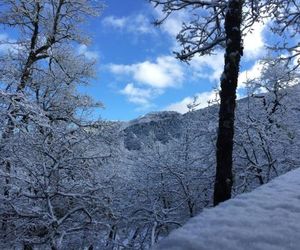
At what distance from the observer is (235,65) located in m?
7.51

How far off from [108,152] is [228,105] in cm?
778

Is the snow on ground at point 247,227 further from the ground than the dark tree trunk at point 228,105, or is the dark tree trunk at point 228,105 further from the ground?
the dark tree trunk at point 228,105

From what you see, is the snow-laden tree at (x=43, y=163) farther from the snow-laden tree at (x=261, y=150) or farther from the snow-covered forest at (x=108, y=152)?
the snow-laden tree at (x=261, y=150)

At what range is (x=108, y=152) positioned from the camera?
1457cm

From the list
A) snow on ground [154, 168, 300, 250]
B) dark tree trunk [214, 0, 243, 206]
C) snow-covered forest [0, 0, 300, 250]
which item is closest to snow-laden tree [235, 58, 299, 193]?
snow-covered forest [0, 0, 300, 250]

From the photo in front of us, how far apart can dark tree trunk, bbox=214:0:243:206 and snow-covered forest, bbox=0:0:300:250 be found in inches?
0.7

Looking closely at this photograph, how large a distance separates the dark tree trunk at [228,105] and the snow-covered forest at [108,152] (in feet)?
0.06

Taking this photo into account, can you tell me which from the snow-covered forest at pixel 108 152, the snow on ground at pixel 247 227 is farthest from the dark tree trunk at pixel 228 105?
the snow on ground at pixel 247 227

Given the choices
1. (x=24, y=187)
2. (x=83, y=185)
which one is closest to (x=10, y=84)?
(x=24, y=187)

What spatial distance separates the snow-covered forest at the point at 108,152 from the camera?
26.2 ft

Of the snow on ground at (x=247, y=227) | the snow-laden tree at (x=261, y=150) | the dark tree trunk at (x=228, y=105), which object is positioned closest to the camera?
the snow on ground at (x=247, y=227)

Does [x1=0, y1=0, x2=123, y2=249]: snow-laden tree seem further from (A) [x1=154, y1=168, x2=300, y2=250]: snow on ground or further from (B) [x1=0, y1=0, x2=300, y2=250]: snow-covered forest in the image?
(A) [x1=154, y1=168, x2=300, y2=250]: snow on ground

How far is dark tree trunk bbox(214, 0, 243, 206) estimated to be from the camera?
7395 mm

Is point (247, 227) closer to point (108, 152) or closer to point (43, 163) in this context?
point (43, 163)
